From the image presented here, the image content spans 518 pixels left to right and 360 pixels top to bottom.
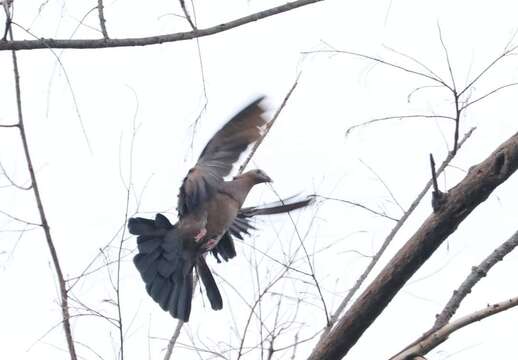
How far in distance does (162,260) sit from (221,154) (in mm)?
562

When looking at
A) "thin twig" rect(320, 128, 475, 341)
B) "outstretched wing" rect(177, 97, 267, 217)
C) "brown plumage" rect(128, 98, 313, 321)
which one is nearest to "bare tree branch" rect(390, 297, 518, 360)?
"thin twig" rect(320, 128, 475, 341)

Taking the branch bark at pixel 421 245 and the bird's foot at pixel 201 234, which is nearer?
the branch bark at pixel 421 245

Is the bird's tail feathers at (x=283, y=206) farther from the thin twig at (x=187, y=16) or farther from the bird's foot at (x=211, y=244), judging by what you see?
the thin twig at (x=187, y=16)

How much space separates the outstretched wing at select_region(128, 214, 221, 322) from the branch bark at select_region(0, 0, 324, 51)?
158cm

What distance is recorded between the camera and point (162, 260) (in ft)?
13.3

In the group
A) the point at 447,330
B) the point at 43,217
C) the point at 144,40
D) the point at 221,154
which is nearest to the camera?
the point at 447,330

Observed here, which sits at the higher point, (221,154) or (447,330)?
(221,154)

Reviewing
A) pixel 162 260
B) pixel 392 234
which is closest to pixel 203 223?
pixel 162 260

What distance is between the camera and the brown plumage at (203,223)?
3.81 m

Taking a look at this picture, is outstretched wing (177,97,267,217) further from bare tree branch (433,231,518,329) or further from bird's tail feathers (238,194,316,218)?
bare tree branch (433,231,518,329)

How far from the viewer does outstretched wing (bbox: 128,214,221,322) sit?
3918 millimetres

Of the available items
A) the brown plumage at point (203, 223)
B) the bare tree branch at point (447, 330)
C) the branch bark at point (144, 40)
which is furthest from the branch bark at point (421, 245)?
the brown plumage at point (203, 223)

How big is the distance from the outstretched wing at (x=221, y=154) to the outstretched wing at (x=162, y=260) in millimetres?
156

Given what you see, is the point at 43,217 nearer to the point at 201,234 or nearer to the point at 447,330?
the point at 201,234
